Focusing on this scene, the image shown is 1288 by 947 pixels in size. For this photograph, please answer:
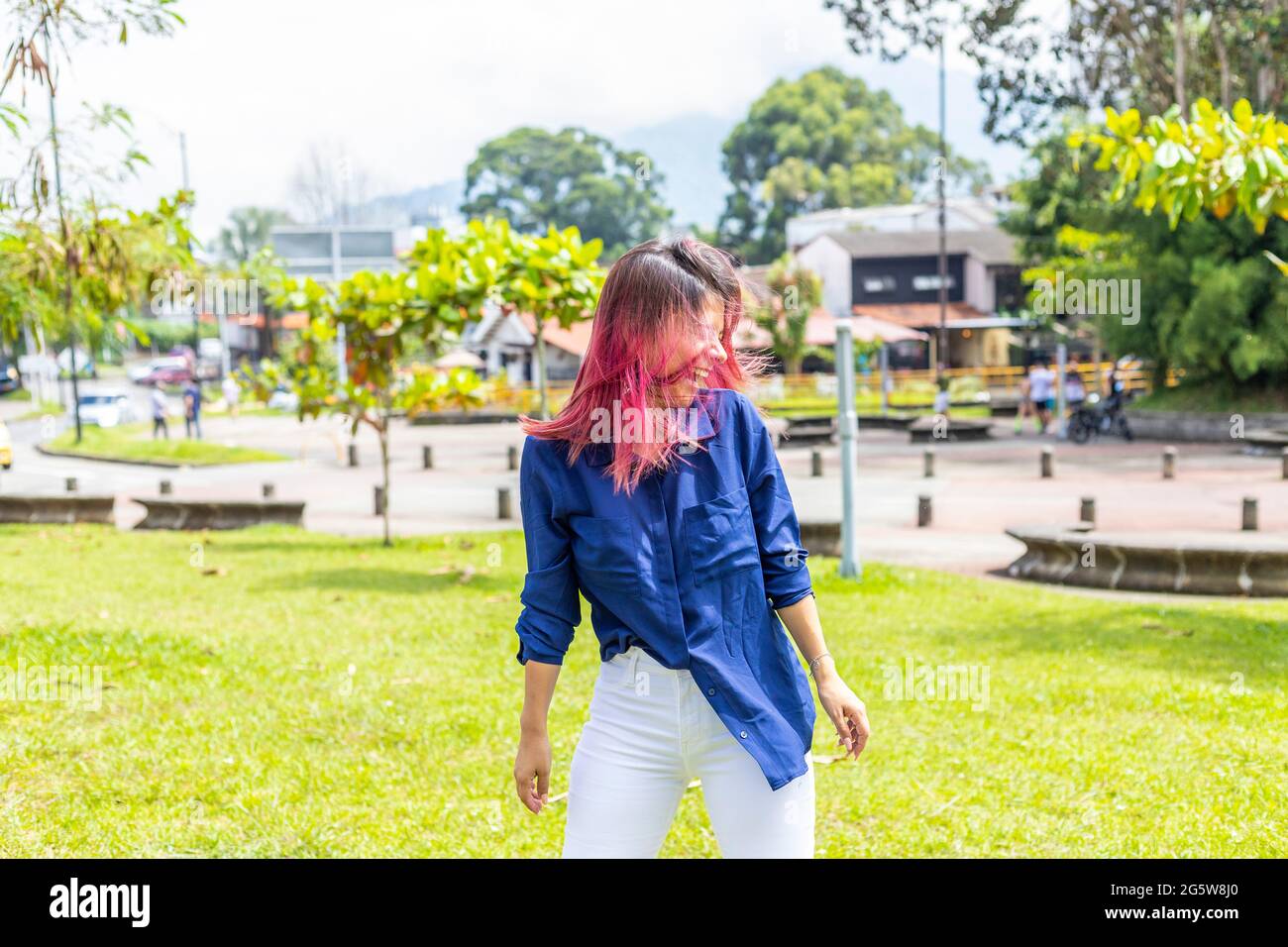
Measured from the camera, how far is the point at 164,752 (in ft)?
18.6

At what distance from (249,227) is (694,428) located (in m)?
118

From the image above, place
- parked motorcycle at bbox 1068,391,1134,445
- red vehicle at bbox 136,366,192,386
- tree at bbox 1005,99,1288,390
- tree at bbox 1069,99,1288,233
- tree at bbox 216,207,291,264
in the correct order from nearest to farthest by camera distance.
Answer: tree at bbox 1069,99,1288,233 < tree at bbox 1005,99,1288,390 < parked motorcycle at bbox 1068,391,1134,445 < red vehicle at bbox 136,366,192,386 < tree at bbox 216,207,291,264

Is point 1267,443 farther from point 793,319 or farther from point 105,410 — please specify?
point 105,410

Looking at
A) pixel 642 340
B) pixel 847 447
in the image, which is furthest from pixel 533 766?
pixel 847 447

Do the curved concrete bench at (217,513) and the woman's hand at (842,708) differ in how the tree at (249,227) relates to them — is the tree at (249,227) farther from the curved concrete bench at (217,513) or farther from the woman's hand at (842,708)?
the woman's hand at (842,708)

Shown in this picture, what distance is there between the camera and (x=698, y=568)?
8.53ft

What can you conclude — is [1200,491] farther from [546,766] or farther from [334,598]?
[546,766]

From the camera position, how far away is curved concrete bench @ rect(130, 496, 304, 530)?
1697 centimetres

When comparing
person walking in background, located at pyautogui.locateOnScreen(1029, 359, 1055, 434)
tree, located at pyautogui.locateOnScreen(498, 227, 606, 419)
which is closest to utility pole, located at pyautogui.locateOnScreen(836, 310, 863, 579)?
tree, located at pyautogui.locateOnScreen(498, 227, 606, 419)

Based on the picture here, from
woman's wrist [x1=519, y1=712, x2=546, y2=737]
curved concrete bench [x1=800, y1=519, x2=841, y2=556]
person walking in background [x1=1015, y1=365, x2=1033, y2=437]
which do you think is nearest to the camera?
woman's wrist [x1=519, y1=712, x2=546, y2=737]

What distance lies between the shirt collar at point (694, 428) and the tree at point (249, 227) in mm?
111320

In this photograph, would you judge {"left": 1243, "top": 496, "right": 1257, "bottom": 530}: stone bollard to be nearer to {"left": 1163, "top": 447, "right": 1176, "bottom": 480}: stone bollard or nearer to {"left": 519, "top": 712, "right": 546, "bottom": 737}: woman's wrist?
{"left": 1163, "top": 447, "right": 1176, "bottom": 480}: stone bollard

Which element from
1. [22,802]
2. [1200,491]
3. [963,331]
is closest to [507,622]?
[22,802]

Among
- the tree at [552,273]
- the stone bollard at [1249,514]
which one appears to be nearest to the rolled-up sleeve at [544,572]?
the tree at [552,273]
